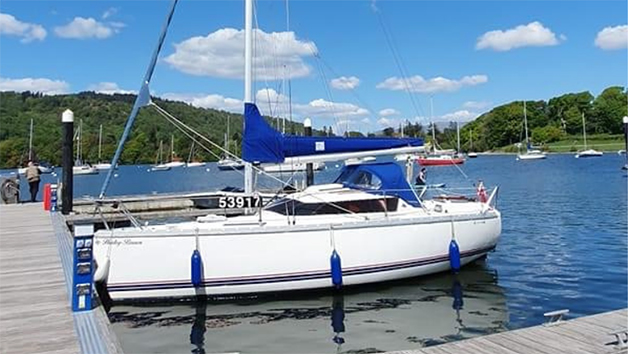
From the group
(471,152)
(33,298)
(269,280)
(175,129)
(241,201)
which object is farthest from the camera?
(471,152)

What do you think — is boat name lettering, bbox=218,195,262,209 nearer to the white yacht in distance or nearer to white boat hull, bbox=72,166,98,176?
the white yacht in distance

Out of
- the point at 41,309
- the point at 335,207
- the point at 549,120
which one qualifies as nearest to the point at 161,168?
the point at 549,120

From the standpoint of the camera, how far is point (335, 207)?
10.2 metres

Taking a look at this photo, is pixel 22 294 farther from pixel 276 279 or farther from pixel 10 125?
pixel 10 125

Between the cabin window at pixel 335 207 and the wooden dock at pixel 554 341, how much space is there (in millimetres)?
4725

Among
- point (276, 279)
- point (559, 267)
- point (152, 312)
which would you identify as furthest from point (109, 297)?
point (559, 267)

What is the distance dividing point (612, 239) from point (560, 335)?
1110 cm

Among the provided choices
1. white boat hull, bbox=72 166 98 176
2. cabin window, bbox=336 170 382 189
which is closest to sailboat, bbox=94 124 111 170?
white boat hull, bbox=72 166 98 176

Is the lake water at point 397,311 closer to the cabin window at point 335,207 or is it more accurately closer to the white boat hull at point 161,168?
the cabin window at point 335,207

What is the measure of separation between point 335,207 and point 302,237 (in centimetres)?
123

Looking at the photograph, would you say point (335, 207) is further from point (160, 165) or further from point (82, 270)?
point (160, 165)

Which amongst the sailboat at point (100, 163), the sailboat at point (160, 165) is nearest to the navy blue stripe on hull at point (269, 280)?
the sailboat at point (100, 163)

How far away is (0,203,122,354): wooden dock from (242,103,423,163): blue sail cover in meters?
4.01

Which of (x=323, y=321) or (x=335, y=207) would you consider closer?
(x=323, y=321)
